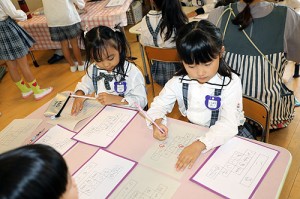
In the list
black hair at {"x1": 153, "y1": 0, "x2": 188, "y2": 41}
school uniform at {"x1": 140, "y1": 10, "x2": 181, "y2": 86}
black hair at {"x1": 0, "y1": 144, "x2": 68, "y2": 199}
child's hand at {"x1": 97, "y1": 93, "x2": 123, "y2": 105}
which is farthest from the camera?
school uniform at {"x1": 140, "y1": 10, "x2": 181, "y2": 86}

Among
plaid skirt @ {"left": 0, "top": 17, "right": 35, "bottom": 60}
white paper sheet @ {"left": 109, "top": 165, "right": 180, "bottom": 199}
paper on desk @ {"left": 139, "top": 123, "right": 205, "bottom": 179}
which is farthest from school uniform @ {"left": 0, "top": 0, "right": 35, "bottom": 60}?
white paper sheet @ {"left": 109, "top": 165, "right": 180, "bottom": 199}

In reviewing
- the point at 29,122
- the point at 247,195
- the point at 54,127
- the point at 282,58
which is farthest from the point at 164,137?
the point at 282,58

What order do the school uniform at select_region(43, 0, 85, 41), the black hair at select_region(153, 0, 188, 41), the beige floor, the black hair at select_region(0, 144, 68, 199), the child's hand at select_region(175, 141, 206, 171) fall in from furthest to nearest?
the school uniform at select_region(43, 0, 85, 41)
the black hair at select_region(153, 0, 188, 41)
the beige floor
the child's hand at select_region(175, 141, 206, 171)
the black hair at select_region(0, 144, 68, 199)

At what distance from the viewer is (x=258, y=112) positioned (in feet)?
3.62

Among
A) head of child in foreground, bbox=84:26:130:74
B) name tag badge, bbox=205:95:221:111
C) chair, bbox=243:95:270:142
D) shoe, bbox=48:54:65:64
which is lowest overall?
shoe, bbox=48:54:65:64

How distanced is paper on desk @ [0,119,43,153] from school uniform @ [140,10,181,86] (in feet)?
3.69

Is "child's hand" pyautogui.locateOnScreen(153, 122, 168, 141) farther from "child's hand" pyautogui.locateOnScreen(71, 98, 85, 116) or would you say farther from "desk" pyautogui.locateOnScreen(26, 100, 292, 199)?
"child's hand" pyautogui.locateOnScreen(71, 98, 85, 116)

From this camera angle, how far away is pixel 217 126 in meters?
0.98

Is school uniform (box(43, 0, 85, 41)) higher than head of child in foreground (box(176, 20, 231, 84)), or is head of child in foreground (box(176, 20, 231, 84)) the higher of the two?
head of child in foreground (box(176, 20, 231, 84))

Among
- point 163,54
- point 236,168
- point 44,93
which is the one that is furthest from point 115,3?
point 236,168

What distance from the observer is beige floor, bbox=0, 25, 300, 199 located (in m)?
1.64

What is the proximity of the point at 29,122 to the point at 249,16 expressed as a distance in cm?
122

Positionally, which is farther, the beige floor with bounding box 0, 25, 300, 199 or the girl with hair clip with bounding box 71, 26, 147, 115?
the beige floor with bounding box 0, 25, 300, 199

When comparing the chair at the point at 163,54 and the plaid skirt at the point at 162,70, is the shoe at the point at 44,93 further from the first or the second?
the chair at the point at 163,54
